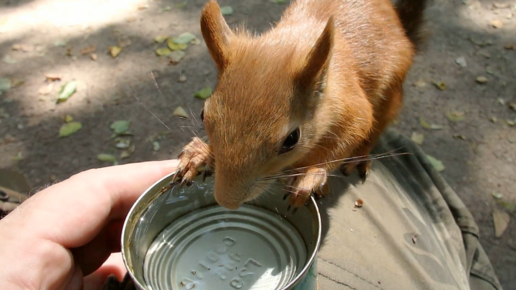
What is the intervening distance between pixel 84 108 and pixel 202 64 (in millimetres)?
912

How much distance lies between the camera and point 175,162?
1899mm

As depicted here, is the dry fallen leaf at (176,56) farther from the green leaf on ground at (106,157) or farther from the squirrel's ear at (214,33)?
the squirrel's ear at (214,33)

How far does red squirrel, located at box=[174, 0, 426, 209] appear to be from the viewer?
1.38 m

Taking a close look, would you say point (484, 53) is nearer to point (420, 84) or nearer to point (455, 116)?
point (420, 84)

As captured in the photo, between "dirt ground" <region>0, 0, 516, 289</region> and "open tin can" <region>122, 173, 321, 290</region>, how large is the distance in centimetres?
126

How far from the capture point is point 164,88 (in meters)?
3.60

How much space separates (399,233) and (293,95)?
2.65ft

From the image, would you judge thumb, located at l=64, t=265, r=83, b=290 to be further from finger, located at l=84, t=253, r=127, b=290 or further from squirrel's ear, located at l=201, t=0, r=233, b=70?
squirrel's ear, located at l=201, t=0, r=233, b=70

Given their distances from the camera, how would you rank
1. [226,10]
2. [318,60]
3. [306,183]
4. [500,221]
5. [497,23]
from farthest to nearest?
[226,10] → [497,23] → [500,221] → [306,183] → [318,60]

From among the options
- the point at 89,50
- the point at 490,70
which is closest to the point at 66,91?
the point at 89,50

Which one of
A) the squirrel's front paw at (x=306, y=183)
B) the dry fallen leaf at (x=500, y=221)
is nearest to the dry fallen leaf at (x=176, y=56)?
the squirrel's front paw at (x=306, y=183)

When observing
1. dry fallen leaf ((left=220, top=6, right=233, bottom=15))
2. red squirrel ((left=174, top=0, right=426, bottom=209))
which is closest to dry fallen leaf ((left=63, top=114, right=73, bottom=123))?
dry fallen leaf ((left=220, top=6, right=233, bottom=15))

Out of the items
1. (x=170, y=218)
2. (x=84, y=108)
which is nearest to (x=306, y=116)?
(x=170, y=218)

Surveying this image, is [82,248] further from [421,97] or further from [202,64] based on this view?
[421,97]
